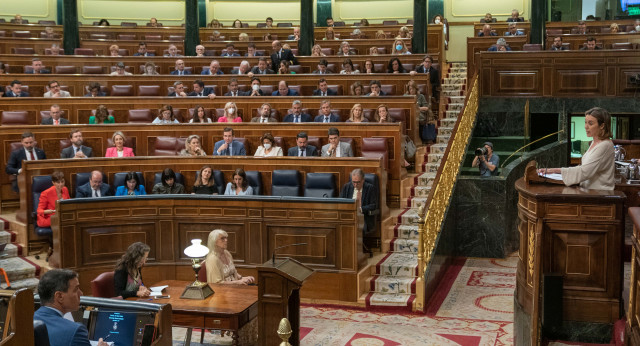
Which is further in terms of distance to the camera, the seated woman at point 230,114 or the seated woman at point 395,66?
the seated woman at point 395,66

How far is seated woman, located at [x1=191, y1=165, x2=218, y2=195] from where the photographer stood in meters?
7.80

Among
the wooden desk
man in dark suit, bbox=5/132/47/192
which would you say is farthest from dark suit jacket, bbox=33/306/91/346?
man in dark suit, bbox=5/132/47/192

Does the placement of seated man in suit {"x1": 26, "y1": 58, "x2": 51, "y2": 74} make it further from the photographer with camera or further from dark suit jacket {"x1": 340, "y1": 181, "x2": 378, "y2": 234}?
the photographer with camera

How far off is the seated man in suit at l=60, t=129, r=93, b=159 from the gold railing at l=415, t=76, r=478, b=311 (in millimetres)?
3731

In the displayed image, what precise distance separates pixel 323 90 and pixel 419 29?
10.4 ft

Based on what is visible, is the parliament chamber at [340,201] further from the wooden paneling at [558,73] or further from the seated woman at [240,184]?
the seated woman at [240,184]

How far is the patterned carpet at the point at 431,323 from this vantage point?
6.01 metres

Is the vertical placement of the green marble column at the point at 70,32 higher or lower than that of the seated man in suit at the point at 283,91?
higher

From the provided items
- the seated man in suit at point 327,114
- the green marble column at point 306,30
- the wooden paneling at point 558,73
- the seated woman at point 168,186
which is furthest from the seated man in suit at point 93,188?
the green marble column at point 306,30

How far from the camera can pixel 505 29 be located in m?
16.4

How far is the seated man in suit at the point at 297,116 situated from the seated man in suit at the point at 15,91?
3.51 metres

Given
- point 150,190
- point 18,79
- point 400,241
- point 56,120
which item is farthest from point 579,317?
point 18,79

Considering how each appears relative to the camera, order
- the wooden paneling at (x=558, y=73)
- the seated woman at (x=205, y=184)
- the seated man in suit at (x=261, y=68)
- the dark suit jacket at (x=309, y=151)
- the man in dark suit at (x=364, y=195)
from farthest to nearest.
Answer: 1. the seated man in suit at (x=261, y=68)
2. the wooden paneling at (x=558, y=73)
3. the dark suit jacket at (x=309, y=151)
4. the seated woman at (x=205, y=184)
5. the man in dark suit at (x=364, y=195)

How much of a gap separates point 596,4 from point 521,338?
49.9 feet
